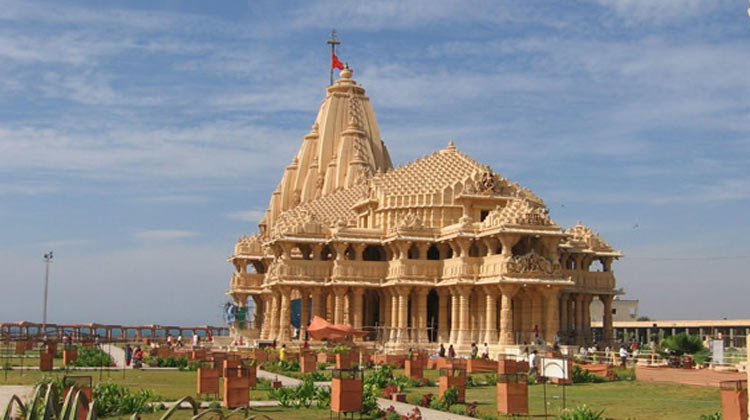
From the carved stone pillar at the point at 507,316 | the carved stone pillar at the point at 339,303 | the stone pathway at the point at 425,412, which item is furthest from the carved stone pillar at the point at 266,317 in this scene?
the stone pathway at the point at 425,412

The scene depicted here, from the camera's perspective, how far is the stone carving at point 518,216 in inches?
2191

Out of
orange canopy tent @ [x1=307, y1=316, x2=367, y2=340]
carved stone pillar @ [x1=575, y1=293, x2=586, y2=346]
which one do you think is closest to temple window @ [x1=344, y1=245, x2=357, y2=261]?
orange canopy tent @ [x1=307, y1=316, x2=367, y2=340]

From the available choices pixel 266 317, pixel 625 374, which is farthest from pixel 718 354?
pixel 266 317

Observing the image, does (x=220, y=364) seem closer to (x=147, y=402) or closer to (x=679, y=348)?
(x=147, y=402)

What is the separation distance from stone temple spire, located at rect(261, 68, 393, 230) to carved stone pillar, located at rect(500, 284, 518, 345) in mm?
26123

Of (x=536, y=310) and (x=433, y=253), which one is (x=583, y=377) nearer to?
(x=536, y=310)

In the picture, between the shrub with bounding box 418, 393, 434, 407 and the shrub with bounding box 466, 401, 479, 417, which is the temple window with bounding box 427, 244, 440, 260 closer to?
the shrub with bounding box 418, 393, 434, 407

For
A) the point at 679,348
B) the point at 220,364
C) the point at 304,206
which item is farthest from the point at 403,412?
the point at 304,206

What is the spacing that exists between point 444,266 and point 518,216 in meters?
7.91

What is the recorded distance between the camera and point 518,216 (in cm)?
5581

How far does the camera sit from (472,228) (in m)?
59.4

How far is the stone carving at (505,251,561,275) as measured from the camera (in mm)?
54938

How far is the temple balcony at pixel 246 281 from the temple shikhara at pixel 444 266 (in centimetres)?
793

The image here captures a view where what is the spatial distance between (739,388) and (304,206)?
207 ft
